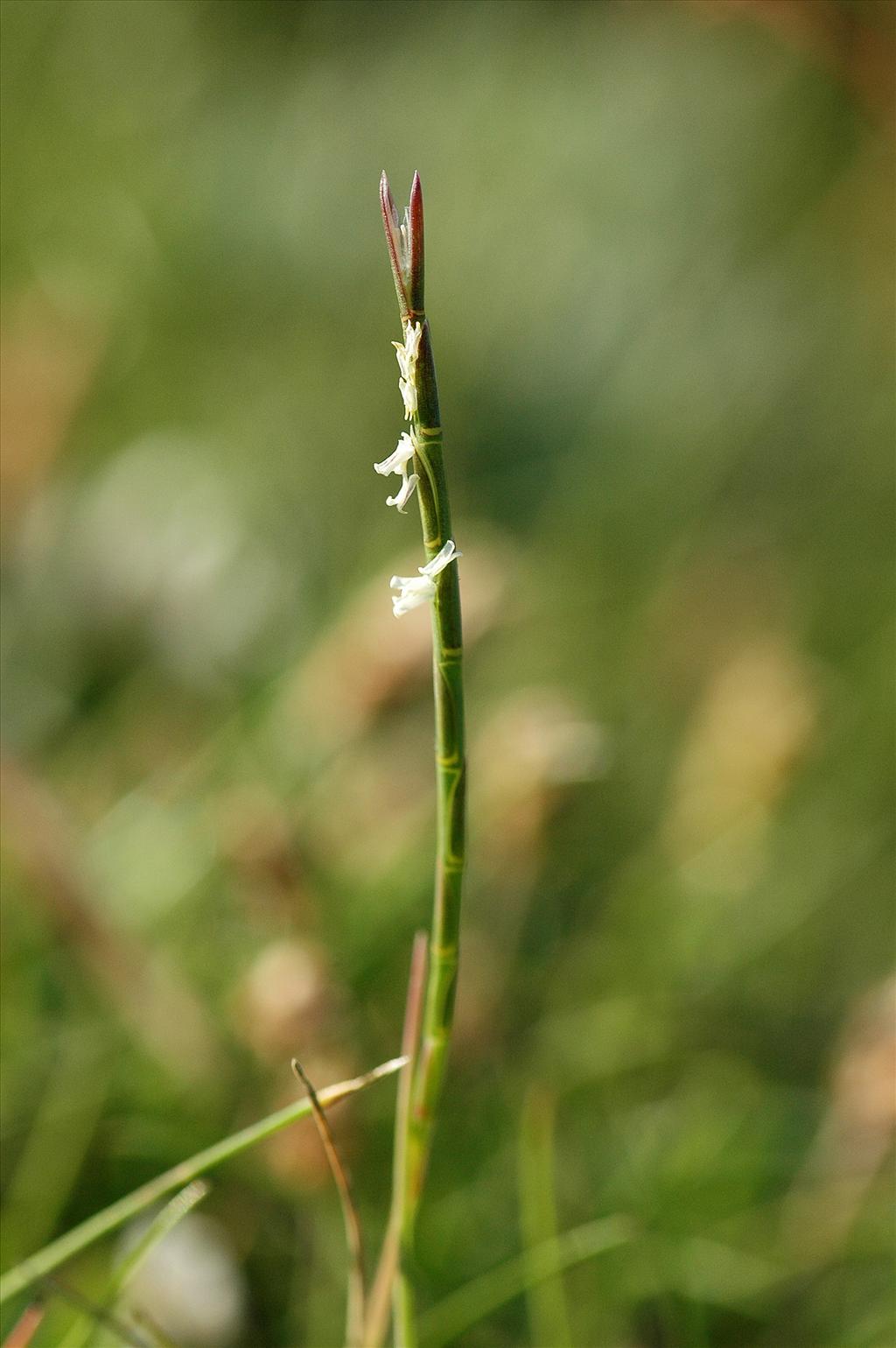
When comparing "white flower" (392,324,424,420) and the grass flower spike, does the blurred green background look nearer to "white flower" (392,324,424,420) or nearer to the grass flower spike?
the grass flower spike

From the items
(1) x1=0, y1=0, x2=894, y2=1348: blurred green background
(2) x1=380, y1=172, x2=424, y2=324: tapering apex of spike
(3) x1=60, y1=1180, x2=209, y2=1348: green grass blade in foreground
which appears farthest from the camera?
(1) x1=0, y1=0, x2=894, y2=1348: blurred green background

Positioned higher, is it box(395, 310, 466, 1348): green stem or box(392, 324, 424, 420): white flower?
box(392, 324, 424, 420): white flower

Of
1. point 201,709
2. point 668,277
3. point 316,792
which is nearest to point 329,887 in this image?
point 316,792

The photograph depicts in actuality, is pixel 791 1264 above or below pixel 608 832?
below

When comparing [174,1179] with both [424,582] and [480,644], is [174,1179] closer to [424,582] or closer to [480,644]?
[424,582]

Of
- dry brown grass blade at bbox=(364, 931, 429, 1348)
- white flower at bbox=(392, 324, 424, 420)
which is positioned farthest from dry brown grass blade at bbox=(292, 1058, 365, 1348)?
white flower at bbox=(392, 324, 424, 420)

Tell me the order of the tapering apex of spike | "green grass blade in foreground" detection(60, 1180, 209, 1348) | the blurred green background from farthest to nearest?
the blurred green background → "green grass blade in foreground" detection(60, 1180, 209, 1348) → the tapering apex of spike

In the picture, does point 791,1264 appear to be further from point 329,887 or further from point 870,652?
point 870,652

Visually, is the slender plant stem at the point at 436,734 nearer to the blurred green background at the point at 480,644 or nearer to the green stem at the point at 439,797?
the green stem at the point at 439,797
